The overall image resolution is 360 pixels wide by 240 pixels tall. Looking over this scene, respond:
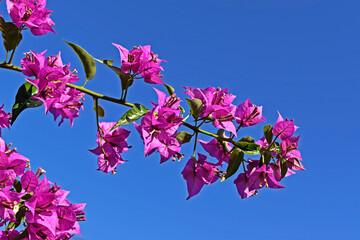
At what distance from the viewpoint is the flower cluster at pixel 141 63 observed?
1876 mm

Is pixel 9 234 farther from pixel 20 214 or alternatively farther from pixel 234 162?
pixel 234 162

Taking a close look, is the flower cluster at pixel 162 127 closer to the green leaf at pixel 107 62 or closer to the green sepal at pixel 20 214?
the green leaf at pixel 107 62

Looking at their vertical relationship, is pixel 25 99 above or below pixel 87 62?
below

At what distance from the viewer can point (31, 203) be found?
5.02 feet

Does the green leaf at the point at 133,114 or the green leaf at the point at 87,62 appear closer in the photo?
the green leaf at the point at 133,114

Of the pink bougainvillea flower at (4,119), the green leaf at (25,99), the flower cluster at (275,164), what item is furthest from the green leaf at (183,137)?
the pink bougainvillea flower at (4,119)

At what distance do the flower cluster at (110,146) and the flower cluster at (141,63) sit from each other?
0.35 metres

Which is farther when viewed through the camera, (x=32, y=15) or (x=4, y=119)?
(x=4, y=119)

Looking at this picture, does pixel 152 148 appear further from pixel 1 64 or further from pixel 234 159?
pixel 1 64

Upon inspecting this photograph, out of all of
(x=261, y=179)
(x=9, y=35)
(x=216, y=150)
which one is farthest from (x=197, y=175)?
(x=9, y=35)

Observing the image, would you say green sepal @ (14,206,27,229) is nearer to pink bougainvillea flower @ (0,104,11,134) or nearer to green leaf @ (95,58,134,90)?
green leaf @ (95,58,134,90)

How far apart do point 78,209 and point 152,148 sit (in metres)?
0.46

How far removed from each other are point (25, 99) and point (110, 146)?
0.61 meters

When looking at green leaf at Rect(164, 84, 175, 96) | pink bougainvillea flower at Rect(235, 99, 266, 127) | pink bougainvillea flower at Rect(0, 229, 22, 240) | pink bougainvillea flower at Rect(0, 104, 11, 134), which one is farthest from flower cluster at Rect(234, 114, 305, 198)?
pink bougainvillea flower at Rect(0, 104, 11, 134)
